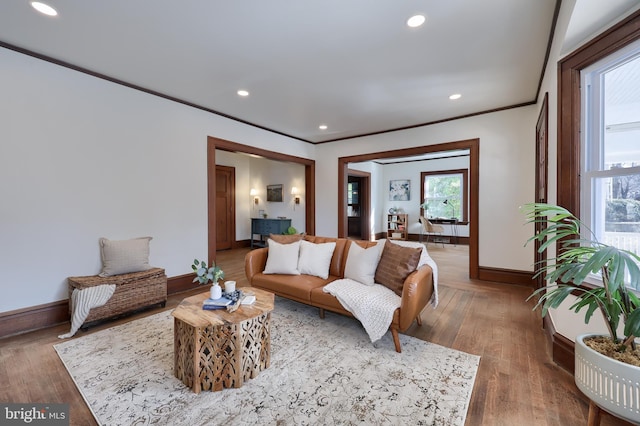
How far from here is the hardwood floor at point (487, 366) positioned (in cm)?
156

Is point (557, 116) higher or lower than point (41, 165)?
higher

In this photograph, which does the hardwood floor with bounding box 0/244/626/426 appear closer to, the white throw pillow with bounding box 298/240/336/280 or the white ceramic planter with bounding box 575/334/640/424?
the white ceramic planter with bounding box 575/334/640/424

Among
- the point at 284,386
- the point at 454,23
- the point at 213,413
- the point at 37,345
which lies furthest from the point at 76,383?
the point at 454,23

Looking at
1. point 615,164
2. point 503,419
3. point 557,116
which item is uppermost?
point 557,116

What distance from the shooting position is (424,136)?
4.74m

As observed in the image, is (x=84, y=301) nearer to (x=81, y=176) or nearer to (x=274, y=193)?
(x=81, y=176)

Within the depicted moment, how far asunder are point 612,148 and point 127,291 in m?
4.43

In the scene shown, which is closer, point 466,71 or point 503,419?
point 503,419

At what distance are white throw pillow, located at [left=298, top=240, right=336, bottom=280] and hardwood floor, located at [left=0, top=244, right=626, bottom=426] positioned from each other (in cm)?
109

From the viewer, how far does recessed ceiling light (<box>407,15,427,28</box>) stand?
206 centimetres

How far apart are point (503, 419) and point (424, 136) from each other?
4.22 metres

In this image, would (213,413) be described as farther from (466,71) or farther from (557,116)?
(466,71)

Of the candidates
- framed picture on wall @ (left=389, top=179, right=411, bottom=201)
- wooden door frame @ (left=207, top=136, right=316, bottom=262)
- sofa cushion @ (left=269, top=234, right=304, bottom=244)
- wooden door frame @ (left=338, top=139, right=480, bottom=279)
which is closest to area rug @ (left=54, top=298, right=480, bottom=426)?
sofa cushion @ (left=269, top=234, right=304, bottom=244)

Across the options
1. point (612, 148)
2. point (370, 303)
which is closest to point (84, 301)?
point (370, 303)
